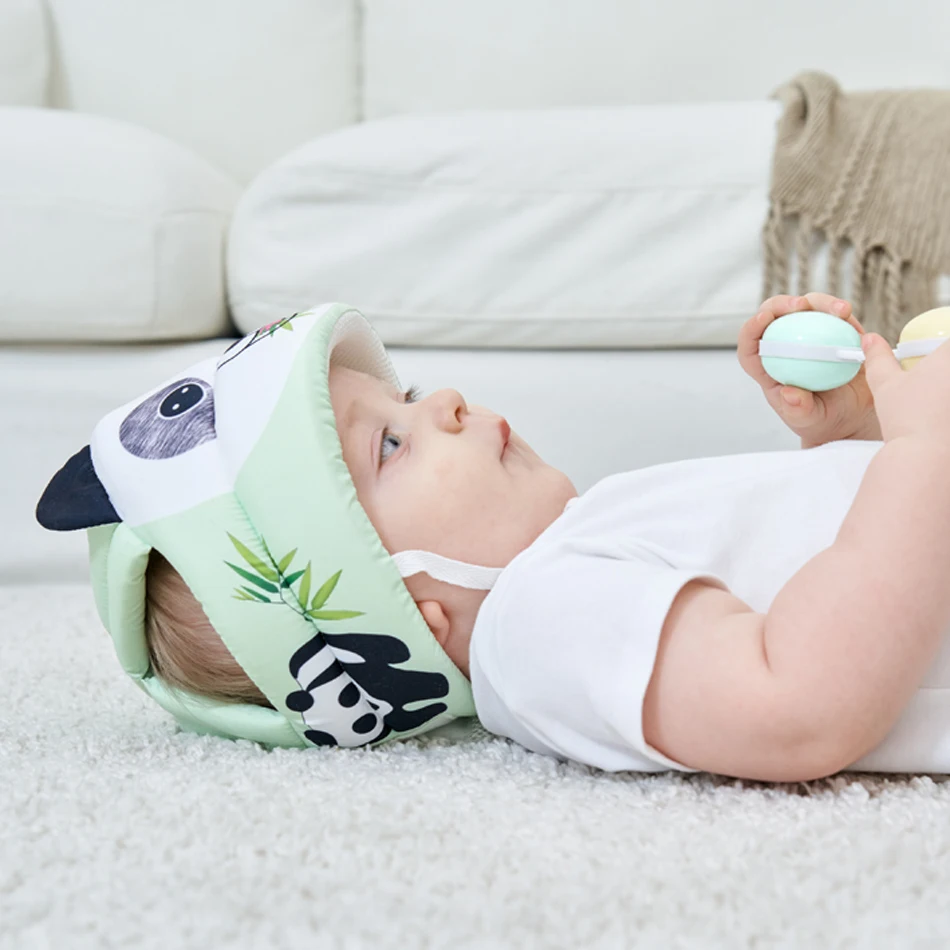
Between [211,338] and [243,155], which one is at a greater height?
[243,155]

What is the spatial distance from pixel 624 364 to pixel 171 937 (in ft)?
3.35

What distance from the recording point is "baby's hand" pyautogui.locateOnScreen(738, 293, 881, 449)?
0.90 meters

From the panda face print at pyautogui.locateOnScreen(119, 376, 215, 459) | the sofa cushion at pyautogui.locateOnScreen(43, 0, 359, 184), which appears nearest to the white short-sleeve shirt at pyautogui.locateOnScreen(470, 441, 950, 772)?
the panda face print at pyautogui.locateOnScreen(119, 376, 215, 459)

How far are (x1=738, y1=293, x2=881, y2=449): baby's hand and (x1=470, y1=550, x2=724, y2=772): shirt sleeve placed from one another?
257 millimetres

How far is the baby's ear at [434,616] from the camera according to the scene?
0.80 meters

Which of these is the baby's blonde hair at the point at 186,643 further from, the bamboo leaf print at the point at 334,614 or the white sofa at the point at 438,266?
the white sofa at the point at 438,266

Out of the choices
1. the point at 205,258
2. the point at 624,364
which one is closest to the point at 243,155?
the point at 205,258

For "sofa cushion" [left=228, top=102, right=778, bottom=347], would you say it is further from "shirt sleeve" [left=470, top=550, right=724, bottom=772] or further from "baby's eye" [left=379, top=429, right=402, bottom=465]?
"shirt sleeve" [left=470, top=550, right=724, bottom=772]

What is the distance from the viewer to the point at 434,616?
80 cm

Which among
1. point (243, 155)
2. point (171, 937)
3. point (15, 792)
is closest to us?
point (171, 937)

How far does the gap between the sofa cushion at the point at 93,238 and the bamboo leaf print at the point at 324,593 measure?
2.49ft

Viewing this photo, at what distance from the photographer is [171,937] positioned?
49 centimetres

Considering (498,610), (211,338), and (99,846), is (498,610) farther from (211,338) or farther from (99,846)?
Answer: (211,338)

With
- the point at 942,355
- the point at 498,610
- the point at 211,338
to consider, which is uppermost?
the point at 942,355
